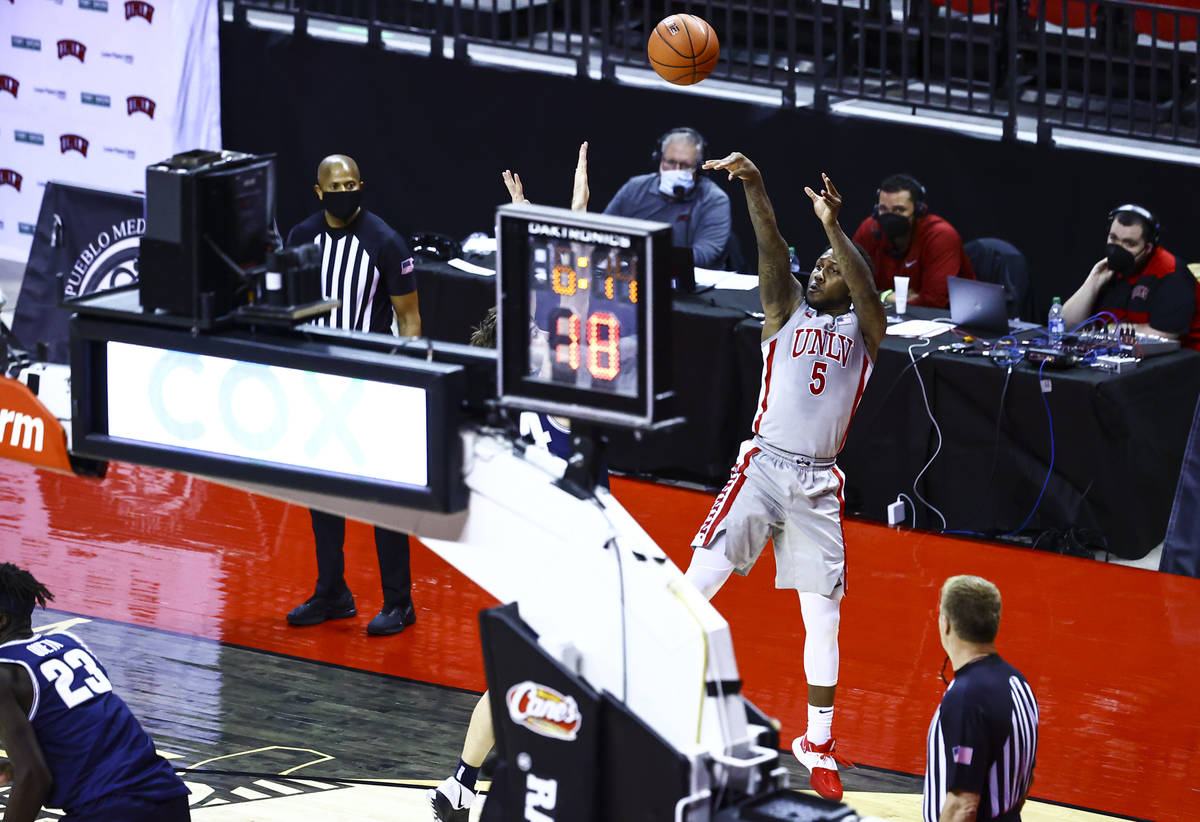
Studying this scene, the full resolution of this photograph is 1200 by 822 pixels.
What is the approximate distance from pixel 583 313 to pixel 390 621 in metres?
4.86

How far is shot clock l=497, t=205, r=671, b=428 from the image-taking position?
3.12 metres

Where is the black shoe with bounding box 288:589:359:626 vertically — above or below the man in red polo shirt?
below

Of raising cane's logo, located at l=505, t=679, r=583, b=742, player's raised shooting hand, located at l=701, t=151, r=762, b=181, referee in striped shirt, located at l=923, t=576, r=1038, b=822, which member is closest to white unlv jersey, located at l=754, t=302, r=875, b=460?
player's raised shooting hand, located at l=701, t=151, r=762, b=181

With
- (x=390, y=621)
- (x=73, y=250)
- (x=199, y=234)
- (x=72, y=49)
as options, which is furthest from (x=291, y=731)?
(x=72, y=49)

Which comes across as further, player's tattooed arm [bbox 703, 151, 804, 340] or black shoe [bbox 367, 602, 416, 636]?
black shoe [bbox 367, 602, 416, 636]

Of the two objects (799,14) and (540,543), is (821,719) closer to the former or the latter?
(540,543)

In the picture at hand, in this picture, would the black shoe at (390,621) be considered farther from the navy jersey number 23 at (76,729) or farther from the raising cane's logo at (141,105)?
the raising cane's logo at (141,105)

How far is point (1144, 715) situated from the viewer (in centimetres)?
707

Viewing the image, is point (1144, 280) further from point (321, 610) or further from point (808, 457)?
point (321, 610)

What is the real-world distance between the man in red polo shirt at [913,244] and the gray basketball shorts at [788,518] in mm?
3538

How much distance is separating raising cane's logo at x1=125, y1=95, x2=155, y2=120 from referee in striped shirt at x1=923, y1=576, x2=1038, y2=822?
33.4 feet

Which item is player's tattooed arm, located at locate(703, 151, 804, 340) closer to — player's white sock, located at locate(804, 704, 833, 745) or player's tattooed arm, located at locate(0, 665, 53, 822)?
player's white sock, located at locate(804, 704, 833, 745)

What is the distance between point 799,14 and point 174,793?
30.1 ft

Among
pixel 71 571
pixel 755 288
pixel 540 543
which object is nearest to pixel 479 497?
pixel 540 543
